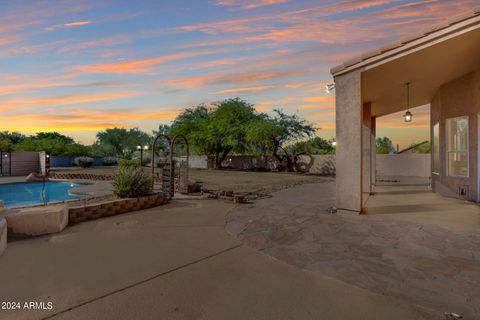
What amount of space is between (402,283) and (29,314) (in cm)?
315

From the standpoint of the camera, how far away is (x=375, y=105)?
9133mm

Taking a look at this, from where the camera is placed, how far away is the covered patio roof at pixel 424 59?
166 inches

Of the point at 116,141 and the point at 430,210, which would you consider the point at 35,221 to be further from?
the point at 116,141

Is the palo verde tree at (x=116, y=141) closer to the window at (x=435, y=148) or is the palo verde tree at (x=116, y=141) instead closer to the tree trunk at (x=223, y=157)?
the tree trunk at (x=223, y=157)

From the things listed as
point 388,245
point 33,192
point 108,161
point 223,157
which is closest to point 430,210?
point 388,245

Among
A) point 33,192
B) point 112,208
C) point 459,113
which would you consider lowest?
point 33,192

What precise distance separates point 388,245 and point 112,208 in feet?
16.9

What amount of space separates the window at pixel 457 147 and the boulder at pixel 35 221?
9265 mm

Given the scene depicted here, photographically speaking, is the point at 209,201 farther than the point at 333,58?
No

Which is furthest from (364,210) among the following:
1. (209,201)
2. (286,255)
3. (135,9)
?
(135,9)

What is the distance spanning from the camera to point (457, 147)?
7.05m

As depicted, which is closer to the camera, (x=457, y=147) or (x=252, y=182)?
(x=457, y=147)

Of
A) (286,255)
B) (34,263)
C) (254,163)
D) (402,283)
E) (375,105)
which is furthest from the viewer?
(254,163)

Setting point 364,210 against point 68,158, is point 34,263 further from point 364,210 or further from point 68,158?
point 68,158
